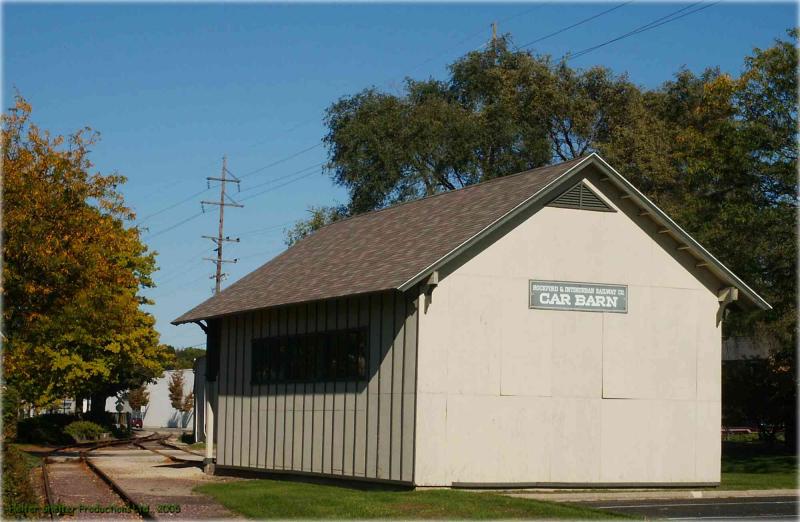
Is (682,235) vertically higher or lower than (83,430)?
higher

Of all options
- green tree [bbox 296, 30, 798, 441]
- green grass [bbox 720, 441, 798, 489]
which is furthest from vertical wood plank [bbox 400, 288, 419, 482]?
green tree [bbox 296, 30, 798, 441]

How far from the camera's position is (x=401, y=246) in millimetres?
24984

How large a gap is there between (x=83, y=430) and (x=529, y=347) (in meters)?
40.8

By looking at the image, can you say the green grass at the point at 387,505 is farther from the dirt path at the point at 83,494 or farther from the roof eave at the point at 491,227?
the roof eave at the point at 491,227

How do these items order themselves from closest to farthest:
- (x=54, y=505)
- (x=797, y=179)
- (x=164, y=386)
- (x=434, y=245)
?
(x=54, y=505) < (x=434, y=245) < (x=797, y=179) < (x=164, y=386)

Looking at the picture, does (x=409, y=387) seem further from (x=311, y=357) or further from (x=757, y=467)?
(x=757, y=467)

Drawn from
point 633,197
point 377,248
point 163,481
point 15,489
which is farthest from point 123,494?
point 633,197

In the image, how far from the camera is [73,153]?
35000mm

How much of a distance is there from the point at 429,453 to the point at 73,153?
18.7m

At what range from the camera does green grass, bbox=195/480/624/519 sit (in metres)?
17.3

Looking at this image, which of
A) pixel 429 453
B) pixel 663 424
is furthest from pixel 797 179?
pixel 429 453

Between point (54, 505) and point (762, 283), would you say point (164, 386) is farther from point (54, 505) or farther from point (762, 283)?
point (54, 505)

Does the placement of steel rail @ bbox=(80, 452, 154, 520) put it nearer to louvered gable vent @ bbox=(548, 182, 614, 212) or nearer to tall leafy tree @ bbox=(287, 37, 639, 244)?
louvered gable vent @ bbox=(548, 182, 614, 212)

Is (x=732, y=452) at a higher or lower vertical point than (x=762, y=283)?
lower
